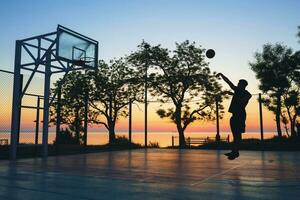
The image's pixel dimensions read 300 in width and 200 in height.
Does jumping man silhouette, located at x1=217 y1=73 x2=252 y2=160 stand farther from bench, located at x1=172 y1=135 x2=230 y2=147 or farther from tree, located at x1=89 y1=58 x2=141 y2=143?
tree, located at x1=89 y1=58 x2=141 y2=143

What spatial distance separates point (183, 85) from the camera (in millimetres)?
25469

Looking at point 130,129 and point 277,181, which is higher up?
point 130,129

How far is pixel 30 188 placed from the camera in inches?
182

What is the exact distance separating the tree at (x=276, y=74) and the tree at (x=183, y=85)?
20.3 ft

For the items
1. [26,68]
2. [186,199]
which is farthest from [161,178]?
[26,68]

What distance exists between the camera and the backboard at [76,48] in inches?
463

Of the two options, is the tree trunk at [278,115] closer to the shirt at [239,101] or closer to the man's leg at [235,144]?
the man's leg at [235,144]

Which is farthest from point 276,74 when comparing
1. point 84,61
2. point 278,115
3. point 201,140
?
point 84,61

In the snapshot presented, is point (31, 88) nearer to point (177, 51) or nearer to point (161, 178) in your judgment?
point (161, 178)

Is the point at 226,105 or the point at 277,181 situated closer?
the point at 277,181

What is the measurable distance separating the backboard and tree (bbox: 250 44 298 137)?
18.8 metres

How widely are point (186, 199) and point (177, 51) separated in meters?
23.1

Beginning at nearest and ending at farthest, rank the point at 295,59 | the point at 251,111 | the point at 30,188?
1. the point at 30,188
2. the point at 251,111
3. the point at 295,59

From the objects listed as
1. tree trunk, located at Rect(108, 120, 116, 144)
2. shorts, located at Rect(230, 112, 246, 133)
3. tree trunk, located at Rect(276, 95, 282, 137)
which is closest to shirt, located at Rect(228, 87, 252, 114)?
shorts, located at Rect(230, 112, 246, 133)
